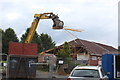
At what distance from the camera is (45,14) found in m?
26.7

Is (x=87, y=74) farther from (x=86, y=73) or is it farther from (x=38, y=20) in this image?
(x=38, y=20)

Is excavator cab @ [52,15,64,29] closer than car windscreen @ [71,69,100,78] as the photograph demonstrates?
No

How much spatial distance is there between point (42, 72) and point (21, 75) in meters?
1.67

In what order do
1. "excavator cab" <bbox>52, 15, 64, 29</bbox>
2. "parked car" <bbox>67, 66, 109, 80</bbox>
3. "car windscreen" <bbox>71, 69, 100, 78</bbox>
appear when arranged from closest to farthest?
"parked car" <bbox>67, 66, 109, 80</bbox>
"car windscreen" <bbox>71, 69, 100, 78</bbox>
"excavator cab" <bbox>52, 15, 64, 29</bbox>

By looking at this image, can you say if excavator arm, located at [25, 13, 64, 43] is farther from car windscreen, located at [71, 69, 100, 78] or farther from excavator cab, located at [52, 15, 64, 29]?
car windscreen, located at [71, 69, 100, 78]

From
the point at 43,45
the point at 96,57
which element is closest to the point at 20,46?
the point at 96,57

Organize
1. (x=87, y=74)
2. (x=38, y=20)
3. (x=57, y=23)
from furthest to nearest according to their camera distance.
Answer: (x=38, y=20) < (x=57, y=23) < (x=87, y=74)

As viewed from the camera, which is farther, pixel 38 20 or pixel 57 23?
pixel 38 20

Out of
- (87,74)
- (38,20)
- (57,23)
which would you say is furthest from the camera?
(38,20)

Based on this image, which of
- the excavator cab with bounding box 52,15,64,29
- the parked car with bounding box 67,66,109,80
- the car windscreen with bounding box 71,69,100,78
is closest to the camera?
the parked car with bounding box 67,66,109,80

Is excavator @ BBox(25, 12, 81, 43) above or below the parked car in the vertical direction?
above

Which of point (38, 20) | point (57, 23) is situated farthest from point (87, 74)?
point (38, 20)

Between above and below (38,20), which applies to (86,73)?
below

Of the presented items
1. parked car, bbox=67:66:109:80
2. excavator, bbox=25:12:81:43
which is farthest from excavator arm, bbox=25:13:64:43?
parked car, bbox=67:66:109:80
